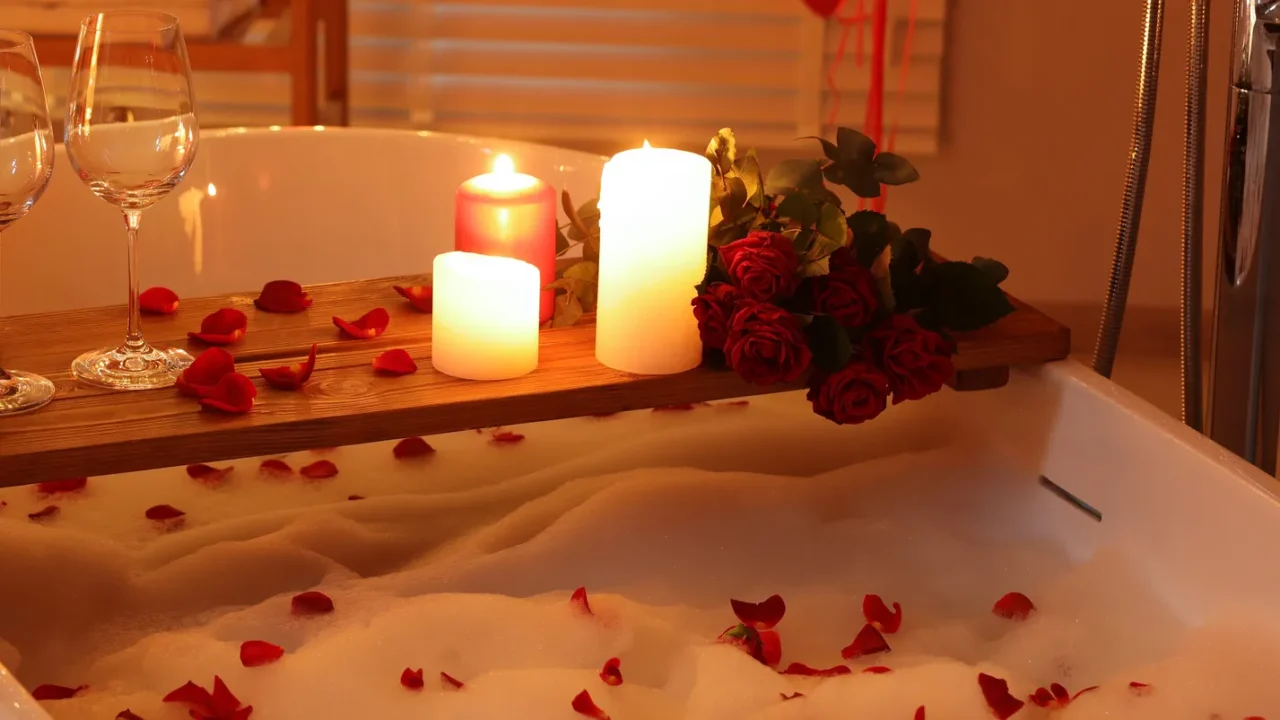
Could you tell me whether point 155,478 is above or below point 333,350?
below

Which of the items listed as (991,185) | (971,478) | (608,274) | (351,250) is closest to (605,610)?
(608,274)

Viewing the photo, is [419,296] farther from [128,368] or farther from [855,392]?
[855,392]

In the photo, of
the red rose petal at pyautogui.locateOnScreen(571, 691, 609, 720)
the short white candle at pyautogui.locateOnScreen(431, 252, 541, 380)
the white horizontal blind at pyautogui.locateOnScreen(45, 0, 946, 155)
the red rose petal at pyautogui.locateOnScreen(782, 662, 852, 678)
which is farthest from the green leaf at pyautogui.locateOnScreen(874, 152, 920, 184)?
the white horizontal blind at pyautogui.locateOnScreen(45, 0, 946, 155)

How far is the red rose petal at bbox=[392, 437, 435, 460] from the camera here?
1.48m

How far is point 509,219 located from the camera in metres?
1.31

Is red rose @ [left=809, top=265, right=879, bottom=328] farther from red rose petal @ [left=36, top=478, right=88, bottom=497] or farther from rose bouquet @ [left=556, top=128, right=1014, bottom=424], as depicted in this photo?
red rose petal @ [left=36, top=478, right=88, bottom=497]

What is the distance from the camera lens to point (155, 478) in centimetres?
142

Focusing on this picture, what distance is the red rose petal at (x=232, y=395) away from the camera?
1.08 metres

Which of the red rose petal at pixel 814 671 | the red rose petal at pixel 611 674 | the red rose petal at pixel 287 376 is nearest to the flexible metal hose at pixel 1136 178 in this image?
the red rose petal at pixel 814 671

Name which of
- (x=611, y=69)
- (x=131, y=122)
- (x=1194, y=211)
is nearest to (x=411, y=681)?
(x=131, y=122)

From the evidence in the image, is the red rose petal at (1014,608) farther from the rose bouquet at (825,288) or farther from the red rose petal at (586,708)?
the red rose petal at (586,708)

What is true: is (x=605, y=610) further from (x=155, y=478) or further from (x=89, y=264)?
(x=89, y=264)

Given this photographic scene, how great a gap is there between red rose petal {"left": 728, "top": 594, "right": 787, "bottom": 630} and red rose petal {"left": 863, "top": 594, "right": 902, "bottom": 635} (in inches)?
2.9

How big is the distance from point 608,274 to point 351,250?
2.82 feet
